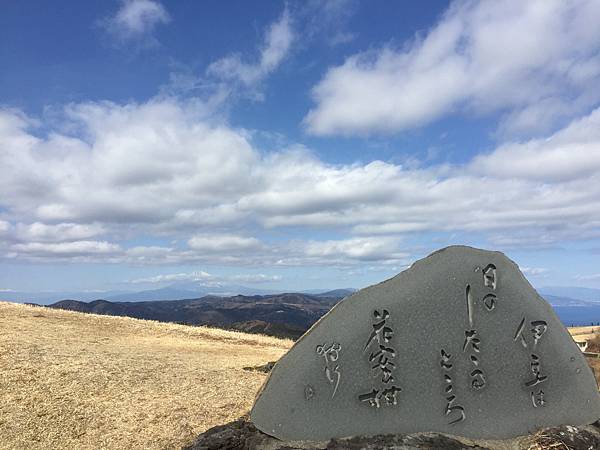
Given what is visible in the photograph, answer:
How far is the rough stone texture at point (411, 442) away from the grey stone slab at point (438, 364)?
0.13 meters

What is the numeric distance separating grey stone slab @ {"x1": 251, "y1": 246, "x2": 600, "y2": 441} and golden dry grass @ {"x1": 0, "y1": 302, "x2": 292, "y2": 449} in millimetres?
4619

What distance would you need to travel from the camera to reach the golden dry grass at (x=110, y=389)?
10773 millimetres

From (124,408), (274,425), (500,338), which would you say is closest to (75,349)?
(124,408)

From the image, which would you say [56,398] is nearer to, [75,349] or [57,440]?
[57,440]

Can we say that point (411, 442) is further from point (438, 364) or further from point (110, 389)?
point (110, 389)

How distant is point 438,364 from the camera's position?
303 inches

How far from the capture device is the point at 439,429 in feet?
24.8

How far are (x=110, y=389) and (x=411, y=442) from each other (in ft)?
30.8

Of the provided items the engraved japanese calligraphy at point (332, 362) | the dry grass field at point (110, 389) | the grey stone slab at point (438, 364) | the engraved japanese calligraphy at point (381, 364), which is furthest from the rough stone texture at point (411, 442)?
the dry grass field at point (110, 389)

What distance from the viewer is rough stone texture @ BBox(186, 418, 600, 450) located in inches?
285

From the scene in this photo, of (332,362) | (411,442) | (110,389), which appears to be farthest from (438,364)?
(110,389)

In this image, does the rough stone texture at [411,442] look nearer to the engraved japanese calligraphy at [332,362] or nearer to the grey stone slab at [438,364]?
the grey stone slab at [438,364]

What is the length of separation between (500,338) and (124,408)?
9413 mm

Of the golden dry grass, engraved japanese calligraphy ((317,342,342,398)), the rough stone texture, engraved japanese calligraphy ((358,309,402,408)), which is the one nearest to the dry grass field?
the golden dry grass
